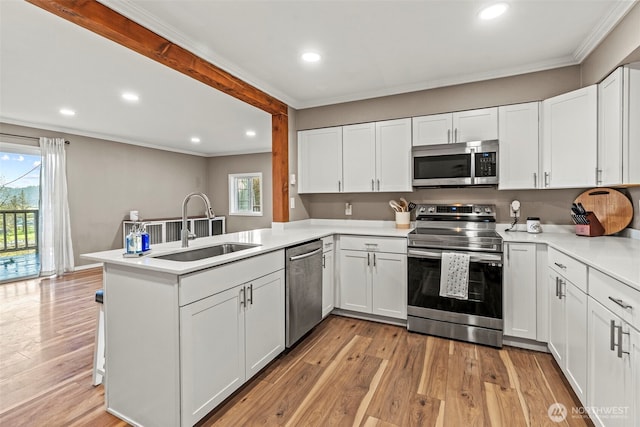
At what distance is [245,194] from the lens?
306 inches

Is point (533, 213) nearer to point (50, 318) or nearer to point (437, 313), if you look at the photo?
point (437, 313)

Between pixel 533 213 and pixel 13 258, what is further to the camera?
pixel 13 258

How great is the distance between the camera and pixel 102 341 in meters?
2.04

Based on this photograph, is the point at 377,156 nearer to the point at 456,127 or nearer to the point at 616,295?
the point at 456,127

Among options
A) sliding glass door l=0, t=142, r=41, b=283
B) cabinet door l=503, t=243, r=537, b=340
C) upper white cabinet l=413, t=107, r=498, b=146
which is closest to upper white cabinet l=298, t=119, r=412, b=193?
upper white cabinet l=413, t=107, r=498, b=146

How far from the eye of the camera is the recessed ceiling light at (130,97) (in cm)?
356

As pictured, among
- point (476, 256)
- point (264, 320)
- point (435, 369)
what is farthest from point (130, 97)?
point (435, 369)

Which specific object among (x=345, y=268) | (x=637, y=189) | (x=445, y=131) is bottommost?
(x=345, y=268)

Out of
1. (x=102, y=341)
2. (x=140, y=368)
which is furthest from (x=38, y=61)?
(x=140, y=368)

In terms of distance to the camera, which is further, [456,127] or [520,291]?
[456,127]

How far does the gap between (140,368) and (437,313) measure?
2291 mm

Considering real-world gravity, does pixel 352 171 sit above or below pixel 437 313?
above

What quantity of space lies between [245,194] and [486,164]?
6.02m

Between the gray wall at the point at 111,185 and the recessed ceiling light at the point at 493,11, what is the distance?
20.8ft
